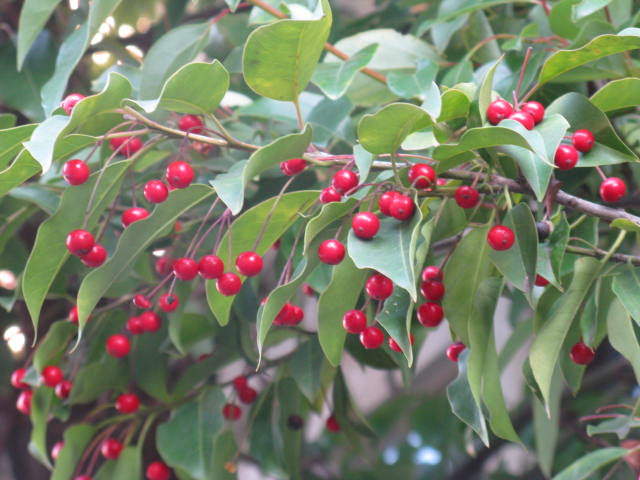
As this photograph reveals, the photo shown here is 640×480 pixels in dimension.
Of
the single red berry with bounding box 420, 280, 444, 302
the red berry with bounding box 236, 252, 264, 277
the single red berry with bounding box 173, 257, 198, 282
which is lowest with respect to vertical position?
the single red berry with bounding box 420, 280, 444, 302

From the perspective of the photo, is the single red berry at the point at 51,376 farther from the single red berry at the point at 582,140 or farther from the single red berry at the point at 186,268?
the single red berry at the point at 582,140

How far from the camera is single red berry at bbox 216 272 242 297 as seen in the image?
824mm

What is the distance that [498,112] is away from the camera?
73 centimetres

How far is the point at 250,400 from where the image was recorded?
1.33 m

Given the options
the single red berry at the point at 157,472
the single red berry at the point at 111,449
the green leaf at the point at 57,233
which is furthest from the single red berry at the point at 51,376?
the green leaf at the point at 57,233

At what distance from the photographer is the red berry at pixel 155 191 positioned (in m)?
0.82

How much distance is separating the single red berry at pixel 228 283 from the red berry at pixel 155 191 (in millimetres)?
103

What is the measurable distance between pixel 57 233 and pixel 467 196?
426 mm

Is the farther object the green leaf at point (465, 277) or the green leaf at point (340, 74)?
the green leaf at point (340, 74)

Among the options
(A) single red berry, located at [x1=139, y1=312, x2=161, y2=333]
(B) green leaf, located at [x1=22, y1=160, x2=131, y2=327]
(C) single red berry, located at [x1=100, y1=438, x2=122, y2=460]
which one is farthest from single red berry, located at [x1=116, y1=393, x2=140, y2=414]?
(B) green leaf, located at [x1=22, y1=160, x2=131, y2=327]

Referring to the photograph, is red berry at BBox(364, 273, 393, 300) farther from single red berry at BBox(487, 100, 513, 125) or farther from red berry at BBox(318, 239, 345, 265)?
single red berry at BBox(487, 100, 513, 125)

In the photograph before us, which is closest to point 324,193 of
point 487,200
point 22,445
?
point 487,200

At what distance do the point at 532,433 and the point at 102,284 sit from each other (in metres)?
1.37

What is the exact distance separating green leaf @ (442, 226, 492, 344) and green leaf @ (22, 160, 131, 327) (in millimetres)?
360
